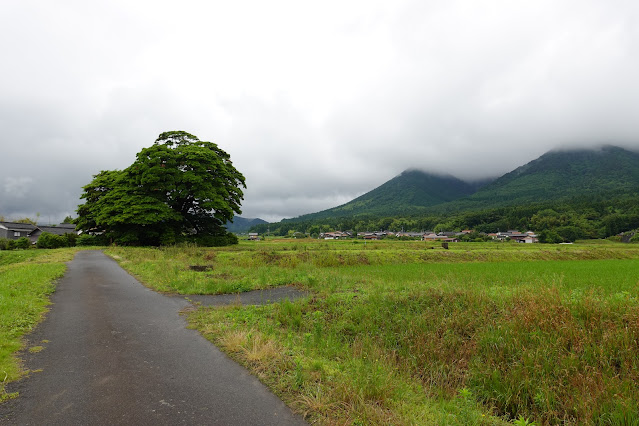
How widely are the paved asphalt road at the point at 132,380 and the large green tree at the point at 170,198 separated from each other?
30.5 metres

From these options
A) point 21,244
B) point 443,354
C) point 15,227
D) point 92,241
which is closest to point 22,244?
point 21,244

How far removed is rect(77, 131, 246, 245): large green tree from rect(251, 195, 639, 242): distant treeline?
9033cm

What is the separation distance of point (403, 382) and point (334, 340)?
2.33m

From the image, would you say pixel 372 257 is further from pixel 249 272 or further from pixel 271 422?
pixel 271 422

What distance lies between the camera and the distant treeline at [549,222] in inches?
3632

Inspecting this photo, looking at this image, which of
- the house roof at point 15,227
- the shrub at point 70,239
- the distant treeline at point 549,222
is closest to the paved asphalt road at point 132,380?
the shrub at point 70,239

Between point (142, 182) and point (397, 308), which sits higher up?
point (142, 182)

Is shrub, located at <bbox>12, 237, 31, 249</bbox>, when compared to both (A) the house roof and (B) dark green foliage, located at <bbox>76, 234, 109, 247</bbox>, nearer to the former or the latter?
(B) dark green foliage, located at <bbox>76, 234, 109, 247</bbox>

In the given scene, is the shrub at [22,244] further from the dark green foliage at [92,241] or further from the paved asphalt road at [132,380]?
the paved asphalt road at [132,380]

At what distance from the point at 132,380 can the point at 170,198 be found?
38.5 meters

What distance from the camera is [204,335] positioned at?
23.8 feet

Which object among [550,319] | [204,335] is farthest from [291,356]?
[550,319]

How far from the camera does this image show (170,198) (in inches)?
1563

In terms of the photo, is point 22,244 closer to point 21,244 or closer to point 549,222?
point 21,244
